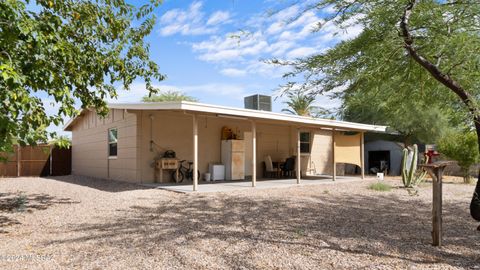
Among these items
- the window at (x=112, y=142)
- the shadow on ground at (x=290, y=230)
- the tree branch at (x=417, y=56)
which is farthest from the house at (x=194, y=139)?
the tree branch at (x=417, y=56)

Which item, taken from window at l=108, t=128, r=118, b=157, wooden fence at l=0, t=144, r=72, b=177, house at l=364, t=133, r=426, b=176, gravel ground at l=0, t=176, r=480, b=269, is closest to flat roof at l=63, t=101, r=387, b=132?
window at l=108, t=128, r=118, b=157

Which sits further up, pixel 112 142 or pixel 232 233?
pixel 112 142

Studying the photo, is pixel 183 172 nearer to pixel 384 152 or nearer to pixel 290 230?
pixel 290 230

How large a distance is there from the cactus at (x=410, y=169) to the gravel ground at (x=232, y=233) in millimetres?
2531

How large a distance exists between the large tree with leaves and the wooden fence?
16232 millimetres

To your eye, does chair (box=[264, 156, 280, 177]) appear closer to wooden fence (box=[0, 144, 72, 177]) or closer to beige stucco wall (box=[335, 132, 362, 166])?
beige stucco wall (box=[335, 132, 362, 166])

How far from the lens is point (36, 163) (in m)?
17.9

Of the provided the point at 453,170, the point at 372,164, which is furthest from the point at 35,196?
the point at 453,170

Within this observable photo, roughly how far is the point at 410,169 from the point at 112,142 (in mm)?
9645

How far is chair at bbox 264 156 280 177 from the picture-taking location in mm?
13820

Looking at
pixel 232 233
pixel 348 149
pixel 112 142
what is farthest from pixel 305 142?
pixel 232 233

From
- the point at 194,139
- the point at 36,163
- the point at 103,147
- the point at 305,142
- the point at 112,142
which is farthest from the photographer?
the point at 36,163

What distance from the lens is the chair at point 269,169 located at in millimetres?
13820

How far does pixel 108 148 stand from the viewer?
13.3 metres
